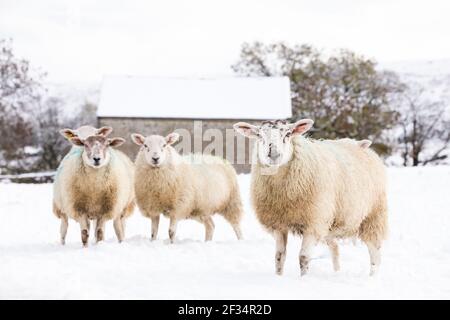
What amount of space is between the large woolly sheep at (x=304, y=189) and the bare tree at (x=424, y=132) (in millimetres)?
31896

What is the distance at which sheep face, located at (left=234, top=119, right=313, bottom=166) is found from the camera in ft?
22.2

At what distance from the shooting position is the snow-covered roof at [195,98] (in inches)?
1368

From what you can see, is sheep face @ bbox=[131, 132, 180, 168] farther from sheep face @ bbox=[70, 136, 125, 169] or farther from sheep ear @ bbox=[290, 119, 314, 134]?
sheep ear @ bbox=[290, 119, 314, 134]

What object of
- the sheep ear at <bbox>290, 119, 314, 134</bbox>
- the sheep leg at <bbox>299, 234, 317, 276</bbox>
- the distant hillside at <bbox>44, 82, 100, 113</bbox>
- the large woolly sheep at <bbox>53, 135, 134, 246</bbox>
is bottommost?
the sheep leg at <bbox>299, 234, 317, 276</bbox>

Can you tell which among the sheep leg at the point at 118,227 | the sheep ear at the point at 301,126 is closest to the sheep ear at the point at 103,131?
the sheep leg at the point at 118,227

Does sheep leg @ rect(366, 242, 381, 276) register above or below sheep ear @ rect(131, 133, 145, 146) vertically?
below

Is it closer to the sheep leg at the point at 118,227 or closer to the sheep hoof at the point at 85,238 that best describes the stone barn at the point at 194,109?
the sheep leg at the point at 118,227

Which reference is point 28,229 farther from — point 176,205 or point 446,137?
point 446,137

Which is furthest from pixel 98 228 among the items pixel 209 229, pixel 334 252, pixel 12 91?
pixel 12 91

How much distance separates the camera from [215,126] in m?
34.9

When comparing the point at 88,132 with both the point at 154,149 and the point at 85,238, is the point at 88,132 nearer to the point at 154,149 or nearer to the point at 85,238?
the point at 154,149

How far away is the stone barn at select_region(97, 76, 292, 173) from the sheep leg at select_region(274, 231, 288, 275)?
25.6 meters

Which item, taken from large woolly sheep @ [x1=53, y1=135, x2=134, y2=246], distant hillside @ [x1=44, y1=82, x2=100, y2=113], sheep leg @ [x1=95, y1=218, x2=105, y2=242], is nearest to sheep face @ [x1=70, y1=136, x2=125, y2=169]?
large woolly sheep @ [x1=53, y1=135, x2=134, y2=246]

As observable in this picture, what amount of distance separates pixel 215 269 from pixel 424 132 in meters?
37.9
